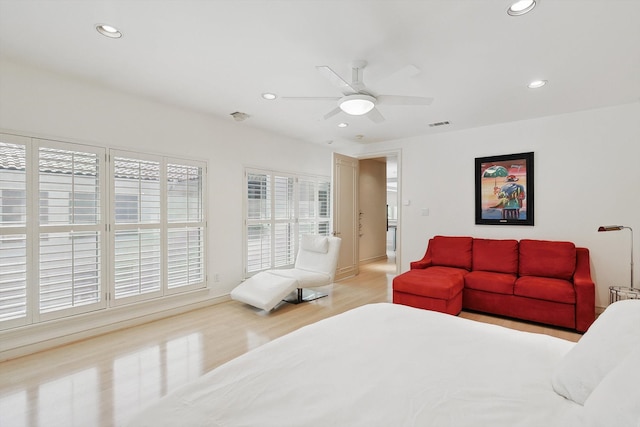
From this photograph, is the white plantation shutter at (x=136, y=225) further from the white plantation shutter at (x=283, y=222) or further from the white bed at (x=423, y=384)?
the white bed at (x=423, y=384)

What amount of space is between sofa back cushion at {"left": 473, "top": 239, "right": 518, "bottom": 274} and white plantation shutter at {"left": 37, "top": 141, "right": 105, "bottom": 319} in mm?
Result: 4632

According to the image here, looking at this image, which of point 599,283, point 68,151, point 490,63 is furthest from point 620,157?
point 68,151

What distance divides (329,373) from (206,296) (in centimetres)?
335

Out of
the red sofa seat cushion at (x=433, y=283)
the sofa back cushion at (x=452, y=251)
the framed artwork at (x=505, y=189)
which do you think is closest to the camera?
the red sofa seat cushion at (x=433, y=283)

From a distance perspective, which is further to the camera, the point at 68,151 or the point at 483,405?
the point at 68,151

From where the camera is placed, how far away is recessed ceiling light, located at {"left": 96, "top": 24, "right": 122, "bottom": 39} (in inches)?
87.5

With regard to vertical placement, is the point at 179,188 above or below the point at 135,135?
below

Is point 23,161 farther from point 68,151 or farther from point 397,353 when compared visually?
point 397,353

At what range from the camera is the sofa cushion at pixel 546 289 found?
10.9 feet

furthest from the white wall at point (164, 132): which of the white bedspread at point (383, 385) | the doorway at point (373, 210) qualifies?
the white bedspread at point (383, 385)

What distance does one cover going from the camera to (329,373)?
1.32 metres

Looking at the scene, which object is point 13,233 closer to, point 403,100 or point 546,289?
point 403,100

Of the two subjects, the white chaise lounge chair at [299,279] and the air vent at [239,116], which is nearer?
the white chaise lounge chair at [299,279]

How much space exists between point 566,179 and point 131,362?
5332 mm
